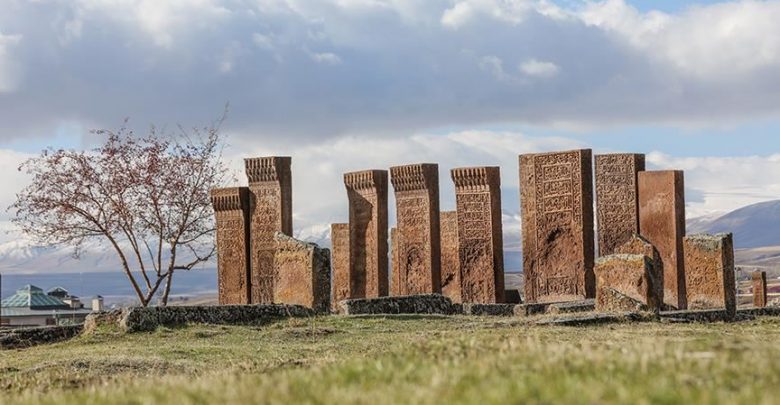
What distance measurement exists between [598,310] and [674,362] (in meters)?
14.2

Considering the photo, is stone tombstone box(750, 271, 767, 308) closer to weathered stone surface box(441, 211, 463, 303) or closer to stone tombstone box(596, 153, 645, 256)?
weathered stone surface box(441, 211, 463, 303)

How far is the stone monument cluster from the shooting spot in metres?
24.8

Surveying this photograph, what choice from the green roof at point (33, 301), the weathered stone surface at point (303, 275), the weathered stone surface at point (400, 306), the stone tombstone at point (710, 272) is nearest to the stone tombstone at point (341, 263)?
the weathered stone surface at point (303, 275)

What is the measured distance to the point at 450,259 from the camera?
34625 millimetres

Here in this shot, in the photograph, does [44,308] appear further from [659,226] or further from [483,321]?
[483,321]

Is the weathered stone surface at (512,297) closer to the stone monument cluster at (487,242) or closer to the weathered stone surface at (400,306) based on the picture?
the stone monument cluster at (487,242)

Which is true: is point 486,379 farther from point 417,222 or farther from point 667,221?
point 417,222

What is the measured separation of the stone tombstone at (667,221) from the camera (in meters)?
28.2

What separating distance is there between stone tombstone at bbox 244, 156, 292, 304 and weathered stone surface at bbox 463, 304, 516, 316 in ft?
30.6

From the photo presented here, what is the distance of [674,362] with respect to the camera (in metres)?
8.14

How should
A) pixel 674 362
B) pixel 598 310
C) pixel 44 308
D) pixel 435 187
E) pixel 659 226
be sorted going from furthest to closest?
1. pixel 44 308
2. pixel 435 187
3. pixel 659 226
4. pixel 598 310
5. pixel 674 362

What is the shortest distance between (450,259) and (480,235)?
9.52ft

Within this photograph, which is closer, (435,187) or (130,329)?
(130,329)

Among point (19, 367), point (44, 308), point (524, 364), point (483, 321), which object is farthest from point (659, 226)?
point (44, 308)
